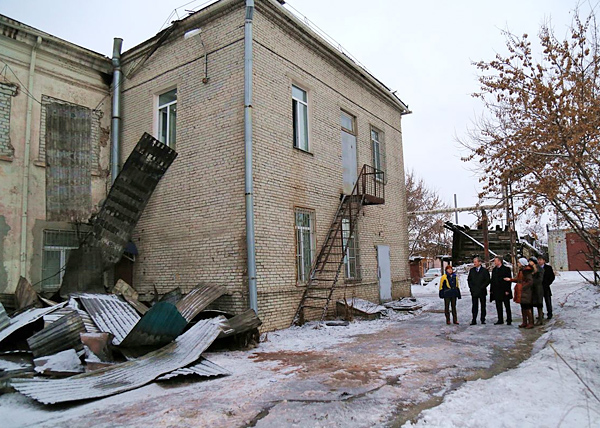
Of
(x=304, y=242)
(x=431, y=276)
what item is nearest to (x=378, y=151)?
(x=304, y=242)

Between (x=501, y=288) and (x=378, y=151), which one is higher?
(x=378, y=151)

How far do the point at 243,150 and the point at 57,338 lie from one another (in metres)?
4.88

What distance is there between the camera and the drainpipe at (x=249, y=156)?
8.77 metres

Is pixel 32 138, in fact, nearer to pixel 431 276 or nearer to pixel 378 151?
pixel 378 151

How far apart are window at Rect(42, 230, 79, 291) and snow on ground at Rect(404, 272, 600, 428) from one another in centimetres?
933

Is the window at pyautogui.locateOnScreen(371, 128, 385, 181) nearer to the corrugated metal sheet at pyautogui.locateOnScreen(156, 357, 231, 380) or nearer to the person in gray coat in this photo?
the person in gray coat

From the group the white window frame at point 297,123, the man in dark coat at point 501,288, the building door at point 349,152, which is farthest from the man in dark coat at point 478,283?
the white window frame at point 297,123

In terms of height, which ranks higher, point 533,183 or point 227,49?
point 227,49

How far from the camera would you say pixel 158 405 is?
181 inches

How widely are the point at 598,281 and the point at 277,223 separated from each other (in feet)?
38.6

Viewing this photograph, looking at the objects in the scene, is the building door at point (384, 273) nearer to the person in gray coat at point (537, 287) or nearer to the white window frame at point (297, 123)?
the white window frame at point (297, 123)

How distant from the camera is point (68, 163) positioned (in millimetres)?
10727

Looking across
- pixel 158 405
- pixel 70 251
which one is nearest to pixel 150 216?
pixel 70 251

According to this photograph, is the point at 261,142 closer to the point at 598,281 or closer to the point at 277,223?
the point at 277,223
